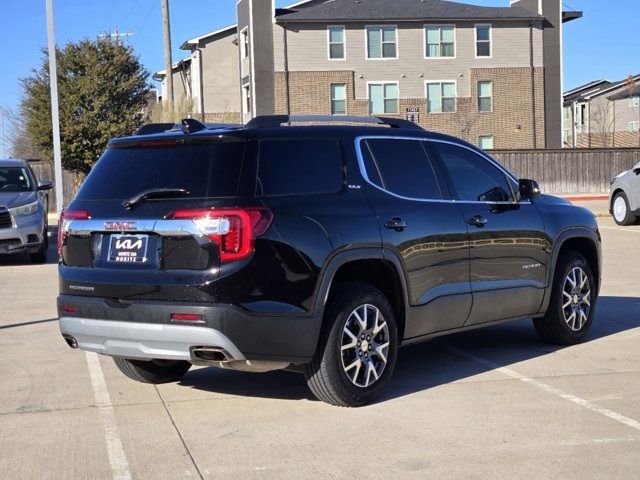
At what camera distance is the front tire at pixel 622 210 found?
71.1 feet

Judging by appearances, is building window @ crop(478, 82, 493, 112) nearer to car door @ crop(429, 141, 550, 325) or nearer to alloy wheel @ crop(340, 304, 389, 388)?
car door @ crop(429, 141, 550, 325)

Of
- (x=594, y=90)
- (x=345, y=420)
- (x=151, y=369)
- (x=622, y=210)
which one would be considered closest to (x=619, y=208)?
(x=622, y=210)

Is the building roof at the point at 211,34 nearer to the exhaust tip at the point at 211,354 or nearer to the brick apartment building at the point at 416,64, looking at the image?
the brick apartment building at the point at 416,64

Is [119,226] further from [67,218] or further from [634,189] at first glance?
[634,189]

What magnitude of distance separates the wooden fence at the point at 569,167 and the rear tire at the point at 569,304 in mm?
33607

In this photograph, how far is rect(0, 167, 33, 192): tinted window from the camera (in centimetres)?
1720

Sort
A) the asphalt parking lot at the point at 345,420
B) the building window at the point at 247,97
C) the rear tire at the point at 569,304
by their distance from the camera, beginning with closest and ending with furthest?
the asphalt parking lot at the point at 345,420
the rear tire at the point at 569,304
the building window at the point at 247,97

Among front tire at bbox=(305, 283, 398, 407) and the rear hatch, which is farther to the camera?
front tire at bbox=(305, 283, 398, 407)

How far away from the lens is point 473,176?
7582mm

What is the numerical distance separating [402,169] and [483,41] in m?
42.8

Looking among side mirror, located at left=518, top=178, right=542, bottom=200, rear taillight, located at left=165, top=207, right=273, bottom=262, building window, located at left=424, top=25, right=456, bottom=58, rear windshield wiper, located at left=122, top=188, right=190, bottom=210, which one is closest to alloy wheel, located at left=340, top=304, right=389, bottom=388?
rear taillight, located at left=165, top=207, right=273, bottom=262

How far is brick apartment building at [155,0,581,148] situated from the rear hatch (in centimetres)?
4046

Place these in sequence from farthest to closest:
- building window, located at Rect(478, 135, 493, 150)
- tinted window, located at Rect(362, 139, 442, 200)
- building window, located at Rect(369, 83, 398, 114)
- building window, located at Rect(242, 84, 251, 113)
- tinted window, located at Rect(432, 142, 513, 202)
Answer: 1. building window, located at Rect(242, 84, 251, 113)
2. building window, located at Rect(478, 135, 493, 150)
3. building window, located at Rect(369, 83, 398, 114)
4. tinted window, located at Rect(432, 142, 513, 202)
5. tinted window, located at Rect(362, 139, 442, 200)

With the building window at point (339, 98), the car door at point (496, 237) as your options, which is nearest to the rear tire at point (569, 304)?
the car door at point (496, 237)
